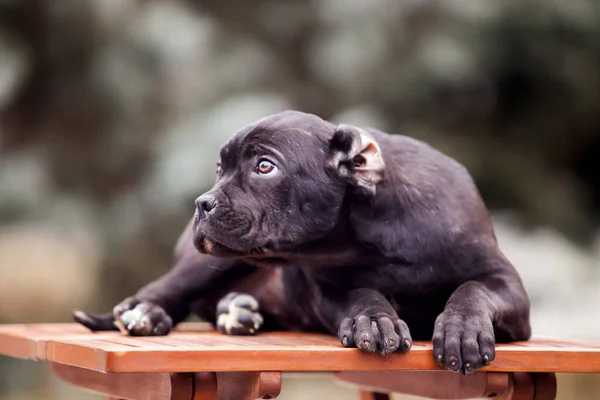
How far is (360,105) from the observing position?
17.9 feet

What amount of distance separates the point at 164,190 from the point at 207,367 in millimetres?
3297

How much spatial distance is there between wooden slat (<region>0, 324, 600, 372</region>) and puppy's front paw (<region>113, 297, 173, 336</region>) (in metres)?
0.07

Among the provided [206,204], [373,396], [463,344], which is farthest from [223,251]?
[373,396]

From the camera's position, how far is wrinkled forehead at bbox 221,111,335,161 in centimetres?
235

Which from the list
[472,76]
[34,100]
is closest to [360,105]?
[472,76]

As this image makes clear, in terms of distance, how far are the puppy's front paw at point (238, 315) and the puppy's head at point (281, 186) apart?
0.32m

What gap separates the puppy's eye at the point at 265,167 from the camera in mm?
2334

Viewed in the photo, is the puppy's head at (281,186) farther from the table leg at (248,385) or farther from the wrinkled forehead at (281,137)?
the table leg at (248,385)

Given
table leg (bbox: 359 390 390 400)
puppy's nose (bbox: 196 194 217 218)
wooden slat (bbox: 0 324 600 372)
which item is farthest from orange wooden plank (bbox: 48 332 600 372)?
table leg (bbox: 359 390 390 400)

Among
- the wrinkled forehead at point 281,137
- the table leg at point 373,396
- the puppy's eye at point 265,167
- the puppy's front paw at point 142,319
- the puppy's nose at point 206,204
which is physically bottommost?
the table leg at point 373,396

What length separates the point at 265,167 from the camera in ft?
7.67

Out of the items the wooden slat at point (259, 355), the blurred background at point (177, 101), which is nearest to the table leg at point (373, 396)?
the wooden slat at point (259, 355)

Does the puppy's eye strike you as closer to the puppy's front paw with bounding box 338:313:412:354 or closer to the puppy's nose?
the puppy's nose

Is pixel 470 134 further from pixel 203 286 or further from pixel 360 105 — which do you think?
pixel 203 286
